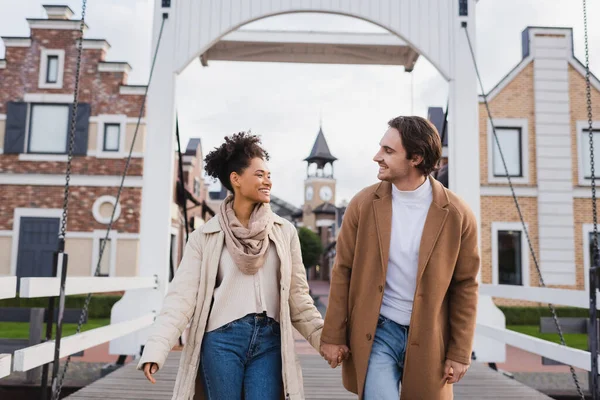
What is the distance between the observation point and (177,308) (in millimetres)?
2486

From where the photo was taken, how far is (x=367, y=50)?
845 cm

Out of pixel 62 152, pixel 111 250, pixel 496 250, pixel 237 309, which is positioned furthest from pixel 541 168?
pixel 237 309

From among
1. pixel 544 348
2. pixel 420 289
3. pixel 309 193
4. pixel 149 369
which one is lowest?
pixel 544 348

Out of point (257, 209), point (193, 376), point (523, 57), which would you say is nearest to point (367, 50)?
point (257, 209)

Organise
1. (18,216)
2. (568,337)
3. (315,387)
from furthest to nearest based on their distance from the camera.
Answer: (18,216), (568,337), (315,387)

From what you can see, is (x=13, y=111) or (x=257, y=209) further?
(x=13, y=111)

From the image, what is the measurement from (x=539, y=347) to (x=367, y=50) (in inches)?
204

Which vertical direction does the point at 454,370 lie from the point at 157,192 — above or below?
below

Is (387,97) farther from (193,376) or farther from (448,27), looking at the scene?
(193,376)

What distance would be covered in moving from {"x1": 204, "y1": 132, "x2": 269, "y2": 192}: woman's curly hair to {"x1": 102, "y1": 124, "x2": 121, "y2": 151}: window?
15.7 m

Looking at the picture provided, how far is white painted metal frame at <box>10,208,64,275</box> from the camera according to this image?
16.7 m

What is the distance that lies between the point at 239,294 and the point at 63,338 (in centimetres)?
197

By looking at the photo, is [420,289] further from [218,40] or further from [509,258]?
[509,258]

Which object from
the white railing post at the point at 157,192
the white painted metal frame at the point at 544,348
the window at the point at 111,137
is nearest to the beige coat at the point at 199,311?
the white painted metal frame at the point at 544,348
